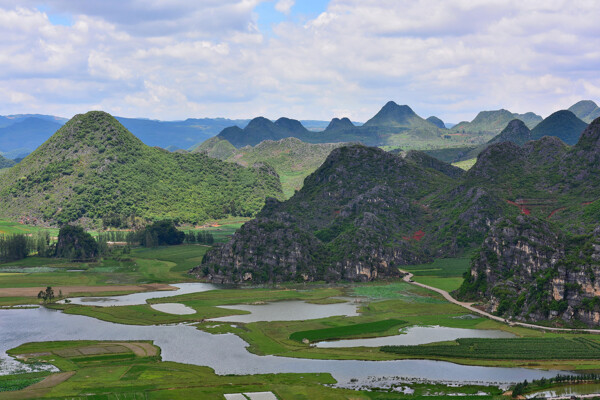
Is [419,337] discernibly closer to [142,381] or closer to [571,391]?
[571,391]

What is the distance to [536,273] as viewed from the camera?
16938 cm

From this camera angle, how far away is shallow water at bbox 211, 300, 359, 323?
163 m

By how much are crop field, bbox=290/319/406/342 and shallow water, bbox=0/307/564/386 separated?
1401 centimetres

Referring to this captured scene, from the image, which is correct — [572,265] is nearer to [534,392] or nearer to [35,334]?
[534,392]

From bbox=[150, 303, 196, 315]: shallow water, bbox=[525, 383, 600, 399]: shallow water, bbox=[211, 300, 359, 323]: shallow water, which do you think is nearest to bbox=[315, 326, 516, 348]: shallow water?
bbox=[211, 300, 359, 323]: shallow water

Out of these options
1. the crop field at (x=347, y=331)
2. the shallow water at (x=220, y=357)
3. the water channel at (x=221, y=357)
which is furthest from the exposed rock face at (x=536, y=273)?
the water channel at (x=221, y=357)

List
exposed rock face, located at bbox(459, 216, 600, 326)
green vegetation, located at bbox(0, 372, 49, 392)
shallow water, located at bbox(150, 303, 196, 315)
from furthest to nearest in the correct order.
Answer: shallow water, located at bbox(150, 303, 196, 315) < exposed rock face, located at bbox(459, 216, 600, 326) < green vegetation, located at bbox(0, 372, 49, 392)

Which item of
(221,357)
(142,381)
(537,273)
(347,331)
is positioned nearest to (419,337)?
(347,331)

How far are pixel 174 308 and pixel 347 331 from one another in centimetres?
5265

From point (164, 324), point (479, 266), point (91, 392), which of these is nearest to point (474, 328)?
point (479, 266)

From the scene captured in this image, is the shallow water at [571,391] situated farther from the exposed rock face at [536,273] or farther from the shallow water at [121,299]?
the shallow water at [121,299]

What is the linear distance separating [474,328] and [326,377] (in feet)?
166

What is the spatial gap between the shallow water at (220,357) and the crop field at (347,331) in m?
14.0

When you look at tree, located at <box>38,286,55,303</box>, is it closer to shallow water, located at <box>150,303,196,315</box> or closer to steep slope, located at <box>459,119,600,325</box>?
shallow water, located at <box>150,303,196,315</box>
